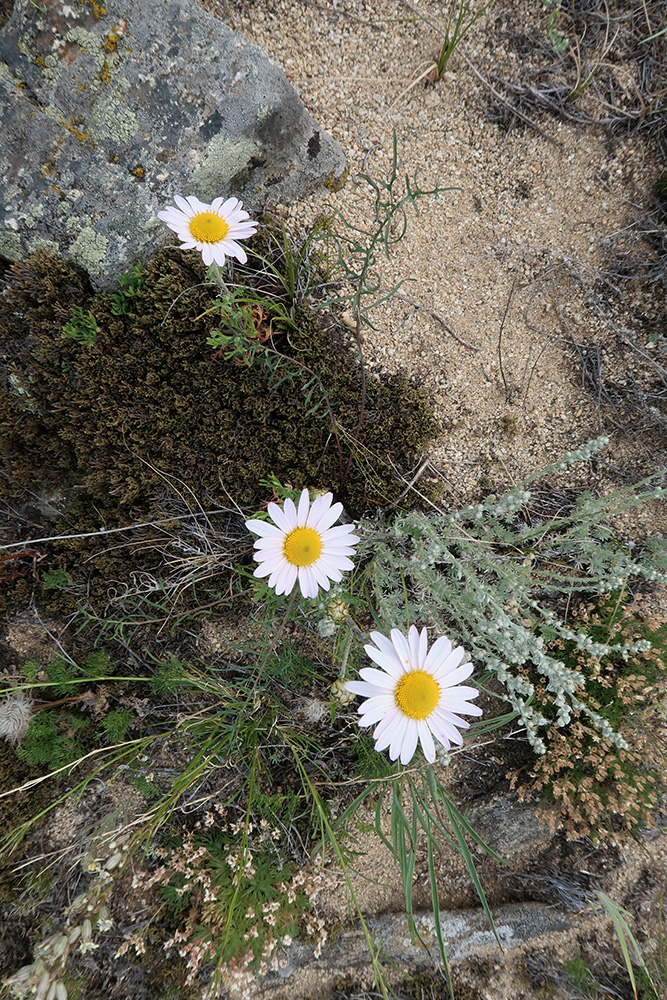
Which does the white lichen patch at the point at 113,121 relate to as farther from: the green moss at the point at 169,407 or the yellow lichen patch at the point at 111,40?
the green moss at the point at 169,407

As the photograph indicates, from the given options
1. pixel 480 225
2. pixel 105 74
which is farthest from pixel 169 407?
pixel 480 225

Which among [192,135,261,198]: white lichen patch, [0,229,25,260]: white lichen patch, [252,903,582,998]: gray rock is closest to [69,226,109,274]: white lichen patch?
[0,229,25,260]: white lichen patch

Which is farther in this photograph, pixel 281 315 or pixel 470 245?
pixel 470 245

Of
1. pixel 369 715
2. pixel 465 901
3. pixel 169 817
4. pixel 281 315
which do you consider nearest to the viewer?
pixel 369 715

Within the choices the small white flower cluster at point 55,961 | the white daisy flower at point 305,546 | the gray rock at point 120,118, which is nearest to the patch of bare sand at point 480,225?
the gray rock at point 120,118

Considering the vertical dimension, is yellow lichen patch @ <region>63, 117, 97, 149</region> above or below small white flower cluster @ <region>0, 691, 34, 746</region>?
above

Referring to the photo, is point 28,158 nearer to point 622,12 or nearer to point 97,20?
point 97,20

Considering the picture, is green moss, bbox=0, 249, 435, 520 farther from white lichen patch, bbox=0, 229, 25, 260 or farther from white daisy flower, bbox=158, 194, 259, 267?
white daisy flower, bbox=158, 194, 259, 267

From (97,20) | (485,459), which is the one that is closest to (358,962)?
(485,459)
